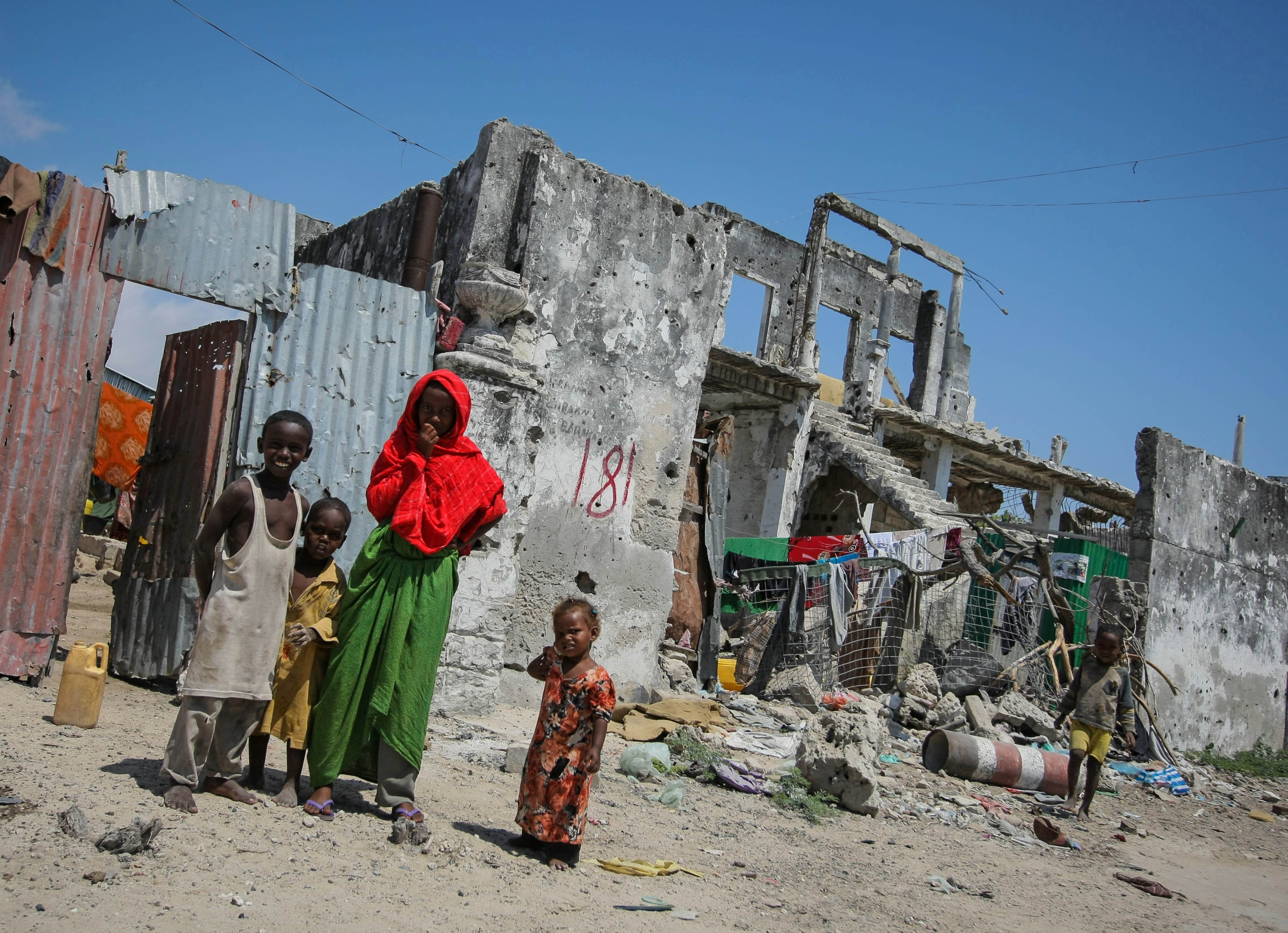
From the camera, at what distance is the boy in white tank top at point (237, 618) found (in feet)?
10.7

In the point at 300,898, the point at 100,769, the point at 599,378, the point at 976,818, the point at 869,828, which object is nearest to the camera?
the point at 300,898

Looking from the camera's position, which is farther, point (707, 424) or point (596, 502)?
point (707, 424)

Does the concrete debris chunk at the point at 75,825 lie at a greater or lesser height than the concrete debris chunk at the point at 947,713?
lesser

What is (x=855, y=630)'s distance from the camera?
965 cm

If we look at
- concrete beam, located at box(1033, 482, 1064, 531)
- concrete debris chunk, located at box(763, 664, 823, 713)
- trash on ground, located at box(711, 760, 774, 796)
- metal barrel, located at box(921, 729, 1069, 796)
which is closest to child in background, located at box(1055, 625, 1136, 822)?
metal barrel, located at box(921, 729, 1069, 796)

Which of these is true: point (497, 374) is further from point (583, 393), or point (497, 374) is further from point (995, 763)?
point (995, 763)

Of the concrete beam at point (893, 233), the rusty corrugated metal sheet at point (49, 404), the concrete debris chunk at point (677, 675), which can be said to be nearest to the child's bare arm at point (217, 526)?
the rusty corrugated metal sheet at point (49, 404)

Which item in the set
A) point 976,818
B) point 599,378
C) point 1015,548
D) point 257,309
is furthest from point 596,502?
point 1015,548

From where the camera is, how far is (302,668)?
355cm

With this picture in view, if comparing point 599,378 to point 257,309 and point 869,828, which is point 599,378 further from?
point 869,828

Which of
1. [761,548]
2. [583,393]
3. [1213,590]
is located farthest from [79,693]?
[1213,590]

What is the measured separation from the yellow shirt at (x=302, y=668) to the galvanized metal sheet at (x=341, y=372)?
195cm

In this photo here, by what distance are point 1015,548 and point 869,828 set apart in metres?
6.61

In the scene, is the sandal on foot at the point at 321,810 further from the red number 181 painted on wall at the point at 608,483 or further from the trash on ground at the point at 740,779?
the red number 181 painted on wall at the point at 608,483
